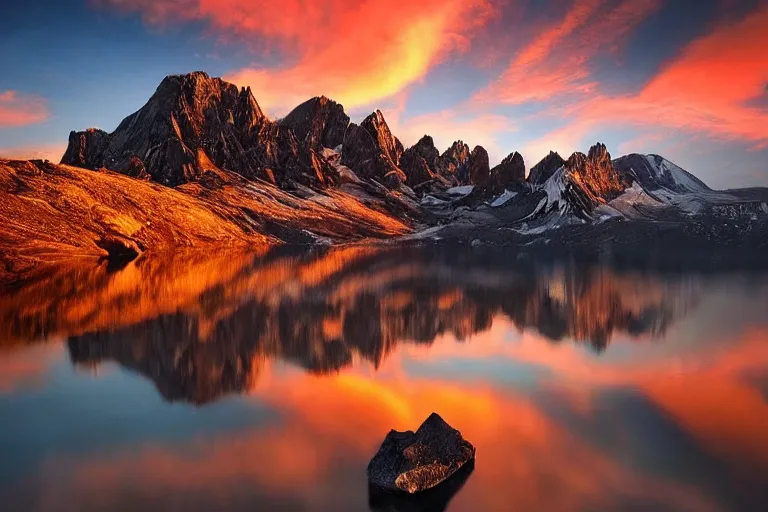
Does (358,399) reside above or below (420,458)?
below

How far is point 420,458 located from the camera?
1588 centimetres

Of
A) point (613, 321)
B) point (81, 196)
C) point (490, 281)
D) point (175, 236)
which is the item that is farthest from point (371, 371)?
point (175, 236)

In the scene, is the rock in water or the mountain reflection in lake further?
the mountain reflection in lake

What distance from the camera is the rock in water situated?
1527cm

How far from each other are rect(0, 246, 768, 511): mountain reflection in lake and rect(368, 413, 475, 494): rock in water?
74cm

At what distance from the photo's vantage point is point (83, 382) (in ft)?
84.6

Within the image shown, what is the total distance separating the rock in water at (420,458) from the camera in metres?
15.3

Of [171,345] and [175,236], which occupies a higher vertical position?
[175,236]

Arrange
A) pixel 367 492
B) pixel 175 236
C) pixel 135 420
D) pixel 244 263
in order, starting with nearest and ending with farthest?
pixel 367 492, pixel 135 420, pixel 244 263, pixel 175 236

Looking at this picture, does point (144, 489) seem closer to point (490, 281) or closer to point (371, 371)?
point (371, 371)

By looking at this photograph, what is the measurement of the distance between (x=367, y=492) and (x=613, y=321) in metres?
33.4

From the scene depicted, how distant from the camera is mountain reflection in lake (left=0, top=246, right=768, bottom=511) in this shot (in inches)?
610

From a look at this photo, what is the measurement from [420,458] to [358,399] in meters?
7.84

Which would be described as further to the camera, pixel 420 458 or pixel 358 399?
pixel 358 399
